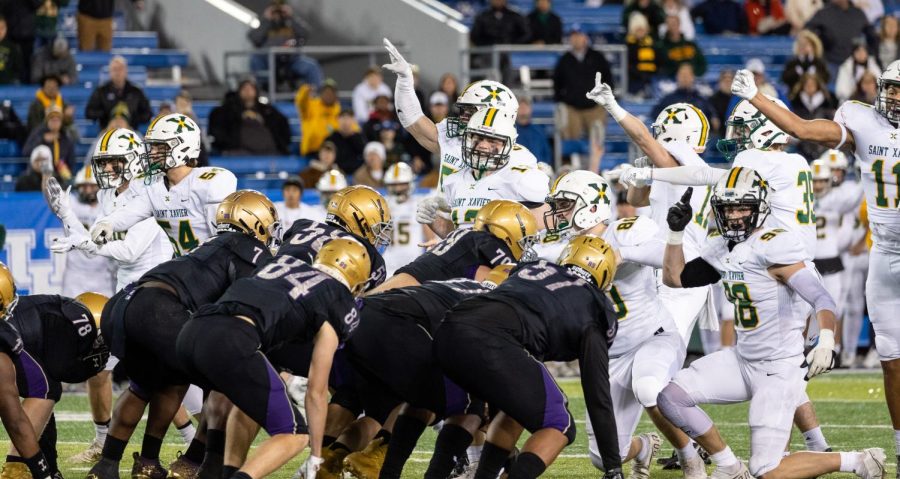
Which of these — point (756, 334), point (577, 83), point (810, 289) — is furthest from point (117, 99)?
point (810, 289)

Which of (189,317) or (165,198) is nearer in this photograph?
(189,317)

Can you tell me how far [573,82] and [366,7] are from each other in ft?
10.5

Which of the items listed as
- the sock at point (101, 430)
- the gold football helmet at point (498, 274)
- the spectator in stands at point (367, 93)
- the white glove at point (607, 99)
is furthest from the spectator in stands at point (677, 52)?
the gold football helmet at point (498, 274)

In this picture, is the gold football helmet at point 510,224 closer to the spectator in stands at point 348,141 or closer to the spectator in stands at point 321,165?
the spectator in stands at point 321,165

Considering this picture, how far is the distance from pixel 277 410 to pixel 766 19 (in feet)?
46.3

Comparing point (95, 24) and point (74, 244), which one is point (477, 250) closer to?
point (74, 244)

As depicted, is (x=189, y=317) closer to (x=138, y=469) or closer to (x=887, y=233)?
(x=138, y=469)

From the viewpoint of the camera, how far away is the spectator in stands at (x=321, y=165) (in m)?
14.4

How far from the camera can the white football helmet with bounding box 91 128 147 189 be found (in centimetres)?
909

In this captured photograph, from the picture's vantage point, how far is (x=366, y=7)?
17.6 metres

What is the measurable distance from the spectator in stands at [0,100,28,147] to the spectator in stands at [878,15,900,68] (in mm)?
9133

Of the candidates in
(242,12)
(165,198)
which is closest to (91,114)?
(242,12)

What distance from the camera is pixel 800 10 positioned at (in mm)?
18359

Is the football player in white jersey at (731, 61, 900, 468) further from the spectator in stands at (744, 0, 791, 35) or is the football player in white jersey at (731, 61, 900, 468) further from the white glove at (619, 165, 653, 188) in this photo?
the spectator in stands at (744, 0, 791, 35)
